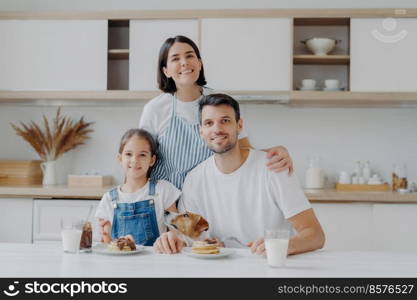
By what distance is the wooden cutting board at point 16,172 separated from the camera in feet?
12.7

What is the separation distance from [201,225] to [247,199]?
217mm

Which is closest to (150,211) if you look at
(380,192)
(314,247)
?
(314,247)

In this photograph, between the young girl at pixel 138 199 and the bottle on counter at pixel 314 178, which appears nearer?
the young girl at pixel 138 199

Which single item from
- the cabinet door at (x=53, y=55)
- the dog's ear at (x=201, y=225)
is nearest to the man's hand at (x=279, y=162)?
the dog's ear at (x=201, y=225)

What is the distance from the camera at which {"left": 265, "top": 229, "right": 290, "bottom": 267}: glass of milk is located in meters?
1.57

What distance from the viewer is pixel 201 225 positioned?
204 cm

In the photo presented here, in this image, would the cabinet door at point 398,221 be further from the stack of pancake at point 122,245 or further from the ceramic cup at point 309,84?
the stack of pancake at point 122,245

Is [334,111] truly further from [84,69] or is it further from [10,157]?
[10,157]

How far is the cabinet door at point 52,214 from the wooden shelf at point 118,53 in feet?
3.50

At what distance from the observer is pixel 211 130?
2.04 metres

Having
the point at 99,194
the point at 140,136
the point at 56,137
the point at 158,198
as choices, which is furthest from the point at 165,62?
the point at 56,137

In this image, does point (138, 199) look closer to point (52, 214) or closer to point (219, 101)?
point (219, 101)

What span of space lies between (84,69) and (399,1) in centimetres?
232

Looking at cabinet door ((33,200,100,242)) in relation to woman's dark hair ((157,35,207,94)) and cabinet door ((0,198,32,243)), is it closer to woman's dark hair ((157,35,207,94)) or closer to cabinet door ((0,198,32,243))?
cabinet door ((0,198,32,243))
